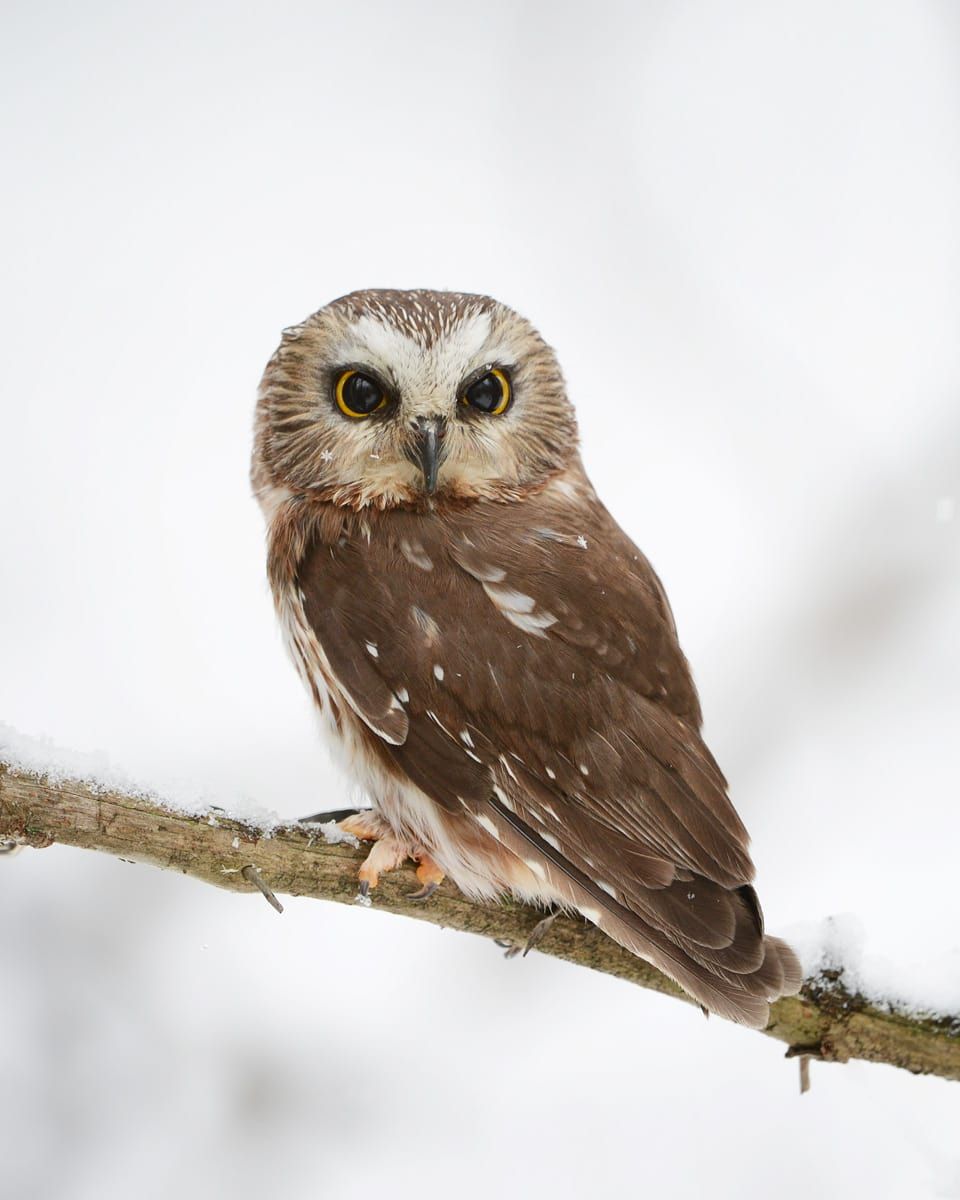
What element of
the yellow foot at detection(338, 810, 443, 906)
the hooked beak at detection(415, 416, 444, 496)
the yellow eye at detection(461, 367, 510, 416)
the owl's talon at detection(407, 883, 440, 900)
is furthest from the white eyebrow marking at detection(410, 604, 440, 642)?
the yellow eye at detection(461, 367, 510, 416)

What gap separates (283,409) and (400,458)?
0.58 m

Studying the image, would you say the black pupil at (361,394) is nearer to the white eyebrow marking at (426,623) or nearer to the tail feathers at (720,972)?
the white eyebrow marking at (426,623)

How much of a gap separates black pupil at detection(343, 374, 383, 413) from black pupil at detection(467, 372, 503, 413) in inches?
11.1

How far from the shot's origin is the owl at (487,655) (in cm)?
281

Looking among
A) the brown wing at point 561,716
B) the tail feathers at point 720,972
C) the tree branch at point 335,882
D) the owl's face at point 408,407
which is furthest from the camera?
the owl's face at point 408,407

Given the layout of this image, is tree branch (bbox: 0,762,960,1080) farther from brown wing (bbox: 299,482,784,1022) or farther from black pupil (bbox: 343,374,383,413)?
black pupil (bbox: 343,374,383,413)

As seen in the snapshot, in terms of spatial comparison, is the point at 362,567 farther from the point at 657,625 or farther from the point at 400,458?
the point at 657,625

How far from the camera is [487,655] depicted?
2979 millimetres

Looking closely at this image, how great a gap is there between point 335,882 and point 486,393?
1571 millimetres

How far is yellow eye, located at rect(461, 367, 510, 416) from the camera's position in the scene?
3473mm

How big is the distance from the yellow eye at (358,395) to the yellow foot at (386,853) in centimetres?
→ 121

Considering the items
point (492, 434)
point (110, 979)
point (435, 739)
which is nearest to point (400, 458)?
point (492, 434)

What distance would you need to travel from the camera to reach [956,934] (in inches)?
164

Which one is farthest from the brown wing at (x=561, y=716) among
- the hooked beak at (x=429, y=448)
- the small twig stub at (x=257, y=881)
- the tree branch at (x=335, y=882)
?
the small twig stub at (x=257, y=881)
